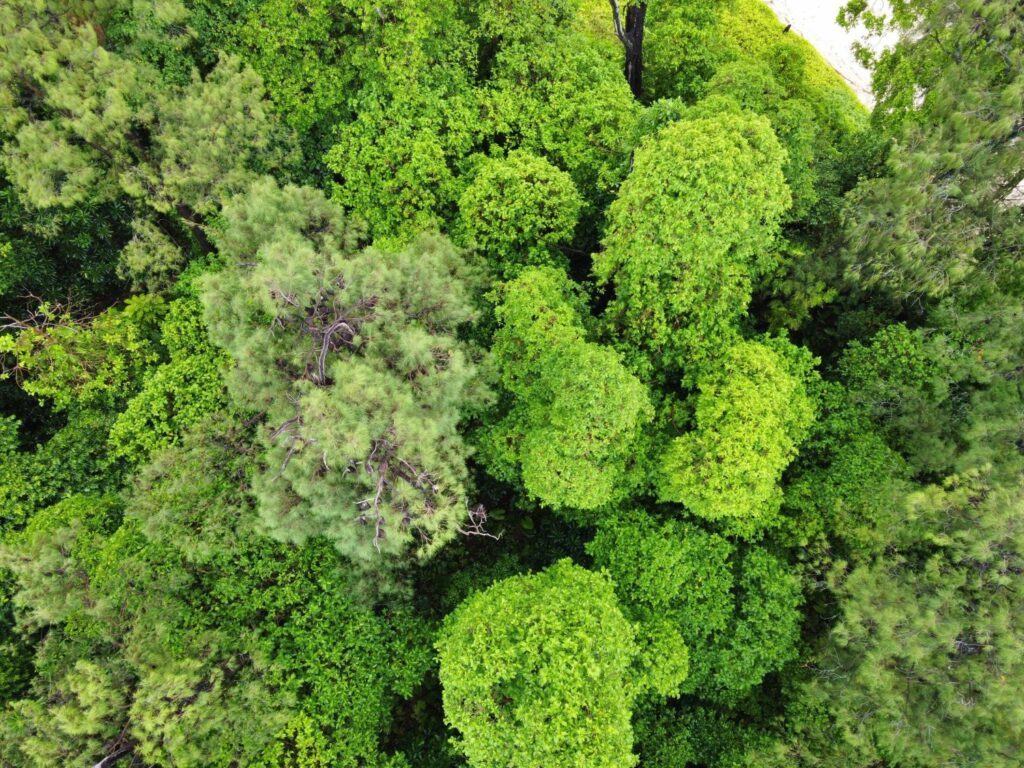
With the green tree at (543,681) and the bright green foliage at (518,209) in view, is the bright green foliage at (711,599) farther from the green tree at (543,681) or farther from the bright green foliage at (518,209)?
the bright green foliage at (518,209)

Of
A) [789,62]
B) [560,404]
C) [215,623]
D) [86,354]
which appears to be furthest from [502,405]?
[789,62]

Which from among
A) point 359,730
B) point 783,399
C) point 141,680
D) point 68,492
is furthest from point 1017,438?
point 68,492

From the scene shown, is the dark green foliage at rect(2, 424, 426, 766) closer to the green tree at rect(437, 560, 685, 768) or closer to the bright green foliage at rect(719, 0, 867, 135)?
the green tree at rect(437, 560, 685, 768)

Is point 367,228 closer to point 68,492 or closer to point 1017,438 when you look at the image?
point 68,492

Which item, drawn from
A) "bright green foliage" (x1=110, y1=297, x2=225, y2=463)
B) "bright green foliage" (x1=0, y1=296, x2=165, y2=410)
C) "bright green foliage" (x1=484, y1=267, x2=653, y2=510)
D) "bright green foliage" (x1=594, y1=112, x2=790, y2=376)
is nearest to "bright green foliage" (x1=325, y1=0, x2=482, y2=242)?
"bright green foliage" (x1=484, y1=267, x2=653, y2=510)

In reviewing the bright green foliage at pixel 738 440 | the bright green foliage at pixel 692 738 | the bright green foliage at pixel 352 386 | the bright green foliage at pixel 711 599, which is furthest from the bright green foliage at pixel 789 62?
the bright green foliage at pixel 692 738

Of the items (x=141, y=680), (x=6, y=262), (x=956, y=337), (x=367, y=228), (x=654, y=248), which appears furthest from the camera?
(x=6, y=262)
